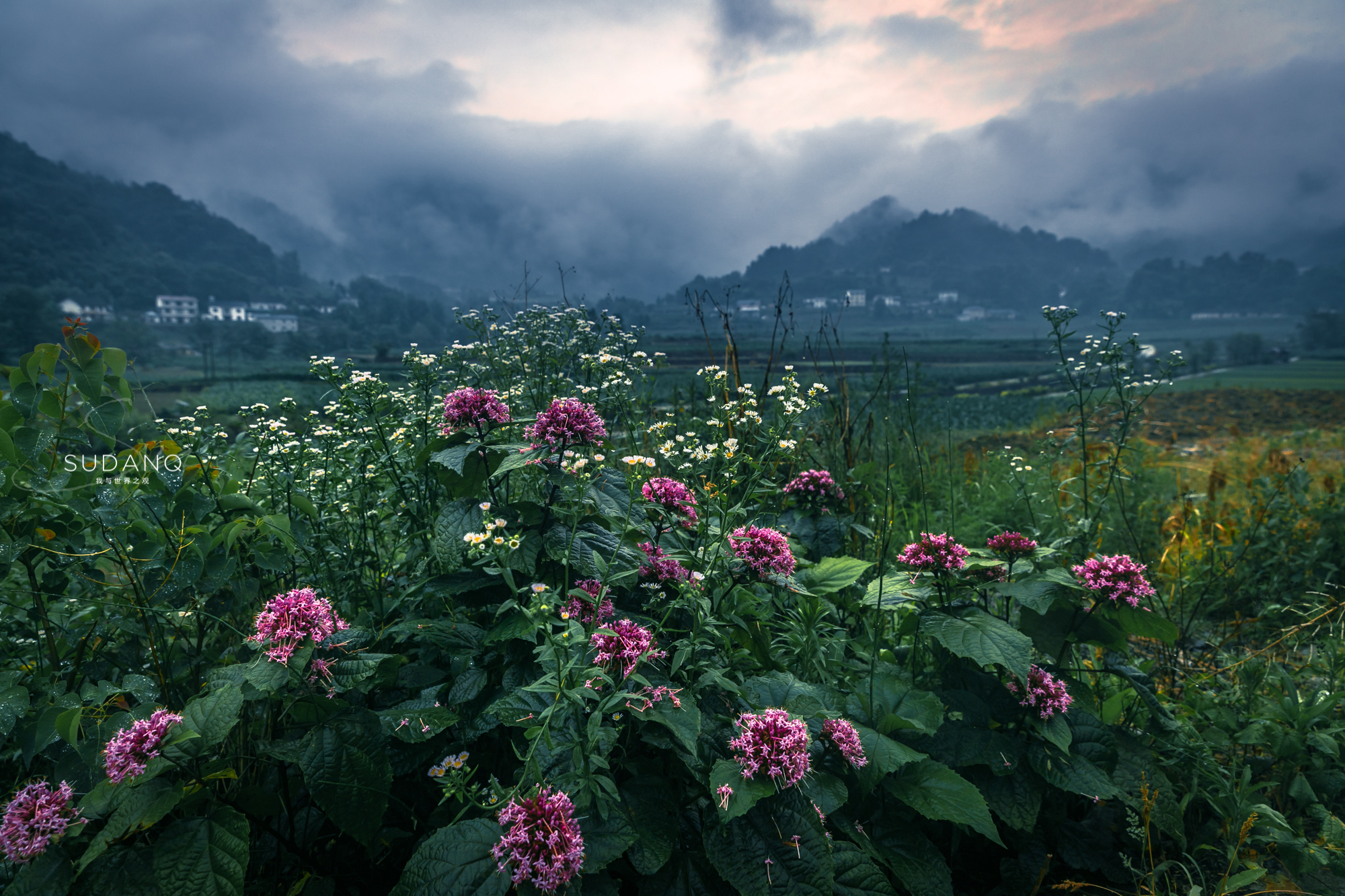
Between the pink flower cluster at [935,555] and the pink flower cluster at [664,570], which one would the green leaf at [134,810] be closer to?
the pink flower cluster at [664,570]

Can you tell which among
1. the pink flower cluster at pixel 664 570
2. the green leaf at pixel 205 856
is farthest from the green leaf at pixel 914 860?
the green leaf at pixel 205 856

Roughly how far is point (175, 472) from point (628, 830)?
1.91m

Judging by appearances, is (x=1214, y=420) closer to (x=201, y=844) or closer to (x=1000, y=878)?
(x=1000, y=878)

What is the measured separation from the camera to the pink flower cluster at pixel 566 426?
6.40ft

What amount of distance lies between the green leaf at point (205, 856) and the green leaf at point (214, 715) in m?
0.20

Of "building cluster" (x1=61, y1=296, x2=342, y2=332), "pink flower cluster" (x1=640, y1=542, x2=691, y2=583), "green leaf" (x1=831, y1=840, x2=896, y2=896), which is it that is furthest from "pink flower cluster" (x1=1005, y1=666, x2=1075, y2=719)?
"building cluster" (x1=61, y1=296, x2=342, y2=332)

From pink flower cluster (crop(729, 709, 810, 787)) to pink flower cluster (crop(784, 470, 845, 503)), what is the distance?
1.81m

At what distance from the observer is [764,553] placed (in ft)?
6.36

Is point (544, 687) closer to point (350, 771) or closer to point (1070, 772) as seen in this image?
point (350, 771)

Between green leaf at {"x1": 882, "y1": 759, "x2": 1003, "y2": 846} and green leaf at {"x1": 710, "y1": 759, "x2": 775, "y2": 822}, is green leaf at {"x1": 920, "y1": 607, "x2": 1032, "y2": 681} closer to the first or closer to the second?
green leaf at {"x1": 882, "y1": 759, "x2": 1003, "y2": 846}

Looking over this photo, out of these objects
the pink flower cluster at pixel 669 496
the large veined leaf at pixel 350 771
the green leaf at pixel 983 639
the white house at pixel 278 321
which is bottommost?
the large veined leaf at pixel 350 771

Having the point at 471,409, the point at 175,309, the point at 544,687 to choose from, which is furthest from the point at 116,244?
the point at 544,687

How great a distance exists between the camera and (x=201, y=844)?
1411mm

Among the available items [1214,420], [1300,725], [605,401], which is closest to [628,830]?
[605,401]
